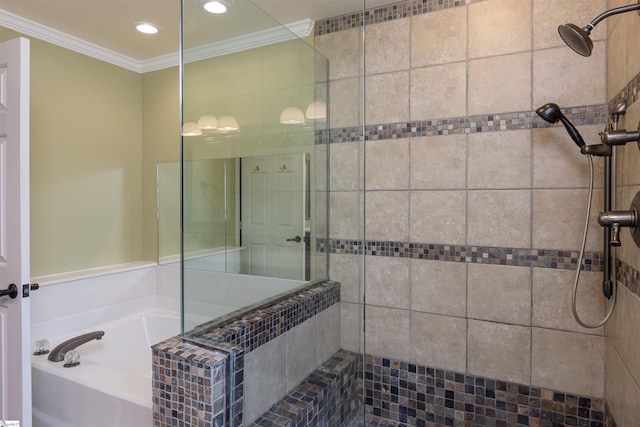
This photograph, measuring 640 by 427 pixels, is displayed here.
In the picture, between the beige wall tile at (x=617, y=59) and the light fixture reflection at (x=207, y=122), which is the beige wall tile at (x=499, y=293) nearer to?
the beige wall tile at (x=617, y=59)

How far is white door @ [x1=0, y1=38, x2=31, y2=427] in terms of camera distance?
5.79 ft

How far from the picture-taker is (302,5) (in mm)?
2041

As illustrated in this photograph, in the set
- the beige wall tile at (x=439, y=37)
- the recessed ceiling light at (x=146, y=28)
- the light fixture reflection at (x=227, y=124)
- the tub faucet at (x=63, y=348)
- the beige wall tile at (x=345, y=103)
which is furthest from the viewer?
the recessed ceiling light at (x=146, y=28)

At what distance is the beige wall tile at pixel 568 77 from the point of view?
1596 mm

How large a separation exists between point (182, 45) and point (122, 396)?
148 centimetres

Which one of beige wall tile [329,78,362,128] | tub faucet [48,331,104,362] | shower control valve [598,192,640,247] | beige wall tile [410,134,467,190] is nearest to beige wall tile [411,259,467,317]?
beige wall tile [410,134,467,190]

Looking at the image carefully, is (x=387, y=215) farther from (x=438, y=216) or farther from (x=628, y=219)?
(x=628, y=219)

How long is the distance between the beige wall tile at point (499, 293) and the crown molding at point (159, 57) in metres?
1.56

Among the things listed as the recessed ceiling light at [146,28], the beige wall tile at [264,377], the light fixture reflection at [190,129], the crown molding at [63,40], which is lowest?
the beige wall tile at [264,377]

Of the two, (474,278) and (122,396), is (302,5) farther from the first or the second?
(122,396)

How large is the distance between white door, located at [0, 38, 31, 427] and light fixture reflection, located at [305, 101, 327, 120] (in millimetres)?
1413

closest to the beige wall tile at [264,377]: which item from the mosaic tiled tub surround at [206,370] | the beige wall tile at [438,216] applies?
the mosaic tiled tub surround at [206,370]

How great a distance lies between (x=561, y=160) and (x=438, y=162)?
0.54m

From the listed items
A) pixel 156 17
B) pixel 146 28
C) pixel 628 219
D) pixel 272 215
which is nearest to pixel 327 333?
pixel 272 215
